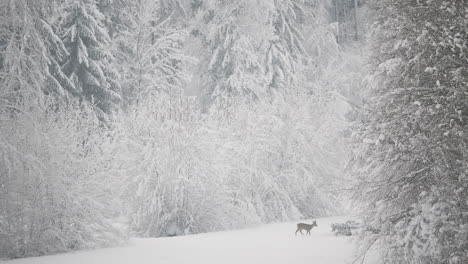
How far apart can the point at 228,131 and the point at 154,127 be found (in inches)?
103

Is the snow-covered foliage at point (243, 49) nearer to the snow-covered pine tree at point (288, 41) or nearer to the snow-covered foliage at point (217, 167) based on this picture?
the snow-covered pine tree at point (288, 41)

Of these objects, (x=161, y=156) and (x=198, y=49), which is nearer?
(x=161, y=156)

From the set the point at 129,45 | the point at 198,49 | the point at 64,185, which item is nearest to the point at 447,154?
the point at 64,185

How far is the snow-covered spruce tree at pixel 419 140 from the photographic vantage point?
493cm

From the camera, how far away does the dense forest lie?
5215mm

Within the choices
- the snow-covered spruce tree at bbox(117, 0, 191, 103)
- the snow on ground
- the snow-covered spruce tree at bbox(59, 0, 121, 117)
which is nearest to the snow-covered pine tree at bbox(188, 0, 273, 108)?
the snow-covered spruce tree at bbox(117, 0, 191, 103)

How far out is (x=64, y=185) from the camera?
8.36 metres

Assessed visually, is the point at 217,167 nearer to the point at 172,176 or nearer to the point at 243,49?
the point at 172,176

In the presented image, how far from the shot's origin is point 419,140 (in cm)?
538

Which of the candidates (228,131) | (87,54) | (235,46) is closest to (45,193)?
(228,131)

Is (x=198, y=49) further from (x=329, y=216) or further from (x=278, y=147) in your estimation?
(x=329, y=216)

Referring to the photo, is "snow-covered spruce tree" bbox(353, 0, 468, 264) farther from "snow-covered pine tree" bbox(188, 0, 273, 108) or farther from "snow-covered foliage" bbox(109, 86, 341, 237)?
"snow-covered pine tree" bbox(188, 0, 273, 108)

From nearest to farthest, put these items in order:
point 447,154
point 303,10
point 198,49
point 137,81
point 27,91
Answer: point 447,154, point 27,91, point 137,81, point 198,49, point 303,10

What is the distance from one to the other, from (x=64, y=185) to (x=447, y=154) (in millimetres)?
6666
